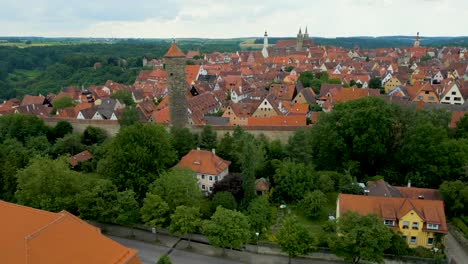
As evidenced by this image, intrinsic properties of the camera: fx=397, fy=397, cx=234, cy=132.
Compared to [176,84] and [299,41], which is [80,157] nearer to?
[176,84]

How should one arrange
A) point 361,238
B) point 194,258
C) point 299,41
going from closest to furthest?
point 361,238 → point 194,258 → point 299,41

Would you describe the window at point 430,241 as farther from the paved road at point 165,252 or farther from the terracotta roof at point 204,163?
the terracotta roof at point 204,163

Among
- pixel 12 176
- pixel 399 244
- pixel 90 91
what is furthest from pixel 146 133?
pixel 90 91

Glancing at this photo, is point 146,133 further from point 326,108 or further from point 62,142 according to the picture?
point 326,108

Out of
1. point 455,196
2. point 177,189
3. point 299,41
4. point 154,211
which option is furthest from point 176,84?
point 299,41

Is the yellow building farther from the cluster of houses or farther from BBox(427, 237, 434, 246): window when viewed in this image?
the cluster of houses

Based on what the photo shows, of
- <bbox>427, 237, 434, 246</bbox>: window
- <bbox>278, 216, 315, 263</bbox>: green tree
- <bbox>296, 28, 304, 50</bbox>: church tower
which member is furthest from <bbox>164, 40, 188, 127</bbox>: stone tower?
<bbox>296, 28, 304, 50</bbox>: church tower
